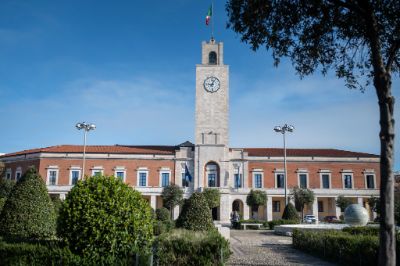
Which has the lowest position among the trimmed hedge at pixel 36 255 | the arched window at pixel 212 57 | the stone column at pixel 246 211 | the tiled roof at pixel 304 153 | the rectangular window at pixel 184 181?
the stone column at pixel 246 211

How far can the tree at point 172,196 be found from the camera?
40.5m

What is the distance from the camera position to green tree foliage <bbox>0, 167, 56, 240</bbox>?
37.8 ft

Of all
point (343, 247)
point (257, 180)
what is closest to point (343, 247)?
point (343, 247)

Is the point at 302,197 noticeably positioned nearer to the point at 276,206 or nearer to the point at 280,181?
the point at 280,181

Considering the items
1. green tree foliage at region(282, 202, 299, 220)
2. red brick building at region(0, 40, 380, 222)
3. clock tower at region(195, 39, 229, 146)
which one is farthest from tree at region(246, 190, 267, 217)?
green tree foliage at region(282, 202, 299, 220)

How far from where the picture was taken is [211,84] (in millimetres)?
47000

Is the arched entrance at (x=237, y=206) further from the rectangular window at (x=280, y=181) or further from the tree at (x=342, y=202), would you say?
the tree at (x=342, y=202)

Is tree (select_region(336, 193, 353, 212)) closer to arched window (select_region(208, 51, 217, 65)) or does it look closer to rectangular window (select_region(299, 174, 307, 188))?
rectangular window (select_region(299, 174, 307, 188))

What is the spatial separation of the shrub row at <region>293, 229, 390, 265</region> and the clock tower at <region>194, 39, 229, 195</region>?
95.0 feet

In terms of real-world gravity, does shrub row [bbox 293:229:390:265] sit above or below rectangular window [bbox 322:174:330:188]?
below

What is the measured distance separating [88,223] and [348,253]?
309 inches

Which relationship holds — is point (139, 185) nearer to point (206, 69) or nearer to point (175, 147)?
point (175, 147)

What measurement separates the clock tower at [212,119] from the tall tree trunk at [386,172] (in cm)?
3671

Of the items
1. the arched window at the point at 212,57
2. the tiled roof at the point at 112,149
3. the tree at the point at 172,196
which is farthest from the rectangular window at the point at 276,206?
the arched window at the point at 212,57
